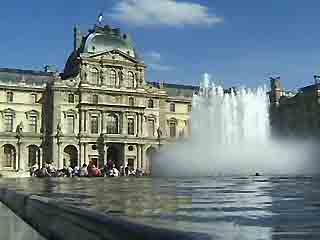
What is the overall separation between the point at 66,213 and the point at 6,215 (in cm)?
367

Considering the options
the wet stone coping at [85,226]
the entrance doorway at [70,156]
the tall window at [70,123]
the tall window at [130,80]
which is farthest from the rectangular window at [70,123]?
the wet stone coping at [85,226]

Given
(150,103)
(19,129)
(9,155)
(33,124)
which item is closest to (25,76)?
(33,124)

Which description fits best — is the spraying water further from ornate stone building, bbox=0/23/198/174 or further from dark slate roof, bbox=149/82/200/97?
dark slate roof, bbox=149/82/200/97

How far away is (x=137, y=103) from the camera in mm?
67438

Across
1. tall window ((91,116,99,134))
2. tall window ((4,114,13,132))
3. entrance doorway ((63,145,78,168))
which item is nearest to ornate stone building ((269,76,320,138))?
tall window ((91,116,99,134))

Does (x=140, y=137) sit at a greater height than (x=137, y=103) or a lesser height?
lesser

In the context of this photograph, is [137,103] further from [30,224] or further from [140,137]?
[30,224]

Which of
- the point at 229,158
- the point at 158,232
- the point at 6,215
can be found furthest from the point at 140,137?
the point at 158,232

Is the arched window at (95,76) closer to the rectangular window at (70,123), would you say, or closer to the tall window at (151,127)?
the rectangular window at (70,123)

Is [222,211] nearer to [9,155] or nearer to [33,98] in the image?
[9,155]

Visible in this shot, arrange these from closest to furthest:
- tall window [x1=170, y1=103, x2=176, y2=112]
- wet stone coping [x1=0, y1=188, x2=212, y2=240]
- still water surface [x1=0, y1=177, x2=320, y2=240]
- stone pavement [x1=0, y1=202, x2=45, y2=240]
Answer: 1. wet stone coping [x1=0, y1=188, x2=212, y2=240]
2. still water surface [x1=0, y1=177, x2=320, y2=240]
3. stone pavement [x1=0, y1=202, x2=45, y2=240]
4. tall window [x1=170, y1=103, x2=176, y2=112]

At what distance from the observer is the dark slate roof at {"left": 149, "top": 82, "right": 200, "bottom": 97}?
245ft

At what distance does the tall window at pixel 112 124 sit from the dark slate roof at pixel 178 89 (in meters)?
10.0

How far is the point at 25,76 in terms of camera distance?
66688mm
